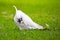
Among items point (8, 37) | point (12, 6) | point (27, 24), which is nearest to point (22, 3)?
point (12, 6)

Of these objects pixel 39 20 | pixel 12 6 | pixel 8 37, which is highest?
pixel 12 6

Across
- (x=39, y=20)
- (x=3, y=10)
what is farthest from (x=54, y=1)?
(x=3, y=10)

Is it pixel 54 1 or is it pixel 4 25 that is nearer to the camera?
pixel 4 25

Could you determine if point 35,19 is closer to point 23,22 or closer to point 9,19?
point 23,22

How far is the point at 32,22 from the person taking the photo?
5.83 ft

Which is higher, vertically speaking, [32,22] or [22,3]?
[22,3]

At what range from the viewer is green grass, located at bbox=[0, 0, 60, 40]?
1706mm

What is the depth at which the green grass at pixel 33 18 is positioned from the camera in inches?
67.2

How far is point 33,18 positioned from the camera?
1787 millimetres

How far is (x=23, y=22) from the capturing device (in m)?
1.77

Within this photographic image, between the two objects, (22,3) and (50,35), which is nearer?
(50,35)

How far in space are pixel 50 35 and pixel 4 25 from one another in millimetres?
416

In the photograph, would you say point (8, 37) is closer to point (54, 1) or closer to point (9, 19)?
point (9, 19)

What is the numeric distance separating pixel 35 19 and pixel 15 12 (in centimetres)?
19
